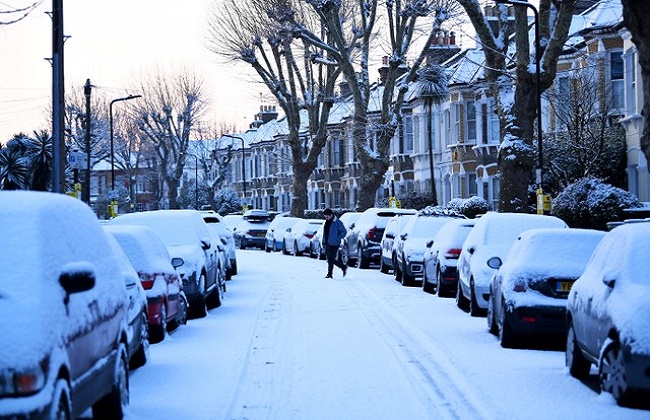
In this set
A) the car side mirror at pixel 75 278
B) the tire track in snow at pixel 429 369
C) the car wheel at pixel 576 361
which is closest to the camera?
the car side mirror at pixel 75 278

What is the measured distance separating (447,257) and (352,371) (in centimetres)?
1094

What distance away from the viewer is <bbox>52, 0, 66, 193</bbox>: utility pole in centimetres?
2452

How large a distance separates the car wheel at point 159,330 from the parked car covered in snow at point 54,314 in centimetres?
570

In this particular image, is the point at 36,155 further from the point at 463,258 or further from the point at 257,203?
the point at 257,203

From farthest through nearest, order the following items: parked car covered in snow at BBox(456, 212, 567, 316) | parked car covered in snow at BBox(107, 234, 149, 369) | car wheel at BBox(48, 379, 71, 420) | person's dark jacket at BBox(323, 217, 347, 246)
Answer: person's dark jacket at BBox(323, 217, 347, 246) → parked car covered in snow at BBox(456, 212, 567, 316) → parked car covered in snow at BBox(107, 234, 149, 369) → car wheel at BBox(48, 379, 71, 420)

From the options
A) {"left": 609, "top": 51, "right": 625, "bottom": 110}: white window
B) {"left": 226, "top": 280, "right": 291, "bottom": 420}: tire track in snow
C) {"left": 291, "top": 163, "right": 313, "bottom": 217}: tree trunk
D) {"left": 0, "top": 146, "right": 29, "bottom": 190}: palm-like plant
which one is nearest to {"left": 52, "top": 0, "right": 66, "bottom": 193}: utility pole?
{"left": 226, "top": 280, "right": 291, "bottom": 420}: tire track in snow

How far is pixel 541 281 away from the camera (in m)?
14.2

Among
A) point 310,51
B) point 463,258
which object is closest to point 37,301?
point 463,258

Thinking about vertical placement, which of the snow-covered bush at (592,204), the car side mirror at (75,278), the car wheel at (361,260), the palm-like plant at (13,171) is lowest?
the car wheel at (361,260)

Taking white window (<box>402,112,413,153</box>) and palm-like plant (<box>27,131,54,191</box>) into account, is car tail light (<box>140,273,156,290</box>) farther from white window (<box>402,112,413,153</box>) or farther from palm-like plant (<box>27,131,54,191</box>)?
white window (<box>402,112,413,153</box>)

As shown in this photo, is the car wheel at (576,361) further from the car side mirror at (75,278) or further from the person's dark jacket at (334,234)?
the person's dark jacket at (334,234)

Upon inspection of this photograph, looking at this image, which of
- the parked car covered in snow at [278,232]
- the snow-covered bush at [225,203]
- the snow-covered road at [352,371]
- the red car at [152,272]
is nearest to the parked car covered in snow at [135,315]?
the snow-covered road at [352,371]

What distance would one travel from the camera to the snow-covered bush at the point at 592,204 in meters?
31.3

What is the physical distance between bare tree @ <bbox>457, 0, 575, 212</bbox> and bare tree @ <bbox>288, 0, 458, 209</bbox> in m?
12.8
